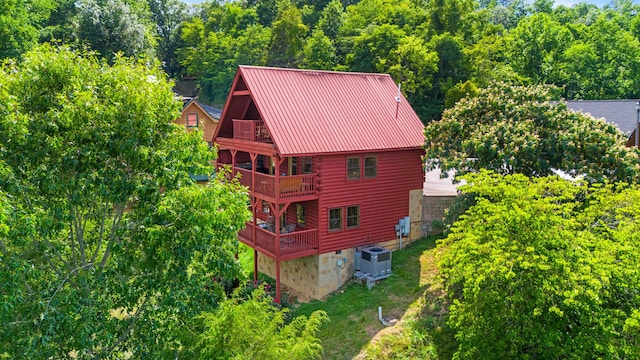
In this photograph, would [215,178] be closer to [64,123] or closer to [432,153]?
[64,123]

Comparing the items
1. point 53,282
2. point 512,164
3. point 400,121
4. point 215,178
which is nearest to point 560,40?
point 400,121

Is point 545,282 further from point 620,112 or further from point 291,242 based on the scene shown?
point 620,112

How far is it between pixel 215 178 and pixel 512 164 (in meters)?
11.9

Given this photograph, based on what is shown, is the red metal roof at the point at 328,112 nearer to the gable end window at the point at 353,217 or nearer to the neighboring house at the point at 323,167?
the neighboring house at the point at 323,167

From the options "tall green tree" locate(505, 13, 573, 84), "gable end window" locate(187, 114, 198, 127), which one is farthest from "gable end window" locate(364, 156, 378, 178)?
"tall green tree" locate(505, 13, 573, 84)

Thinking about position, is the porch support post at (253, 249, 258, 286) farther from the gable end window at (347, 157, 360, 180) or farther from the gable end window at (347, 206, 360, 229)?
the gable end window at (347, 157, 360, 180)

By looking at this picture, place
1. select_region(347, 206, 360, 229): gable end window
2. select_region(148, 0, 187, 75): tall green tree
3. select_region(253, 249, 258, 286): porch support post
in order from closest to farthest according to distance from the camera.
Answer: select_region(347, 206, 360, 229): gable end window → select_region(253, 249, 258, 286): porch support post → select_region(148, 0, 187, 75): tall green tree

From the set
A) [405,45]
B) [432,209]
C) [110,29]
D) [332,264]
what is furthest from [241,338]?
[110,29]

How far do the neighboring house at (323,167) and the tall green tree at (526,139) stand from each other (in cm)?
246

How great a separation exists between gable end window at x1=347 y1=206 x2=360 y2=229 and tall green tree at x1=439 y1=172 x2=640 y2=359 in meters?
8.41

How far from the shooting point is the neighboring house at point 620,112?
106 feet

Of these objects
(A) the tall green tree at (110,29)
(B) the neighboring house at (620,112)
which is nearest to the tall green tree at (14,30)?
(A) the tall green tree at (110,29)

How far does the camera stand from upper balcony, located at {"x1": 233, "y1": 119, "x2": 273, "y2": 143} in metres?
23.0

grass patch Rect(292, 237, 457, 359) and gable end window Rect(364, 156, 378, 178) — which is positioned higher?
gable end window Rect(364, 156, 378, 178)
